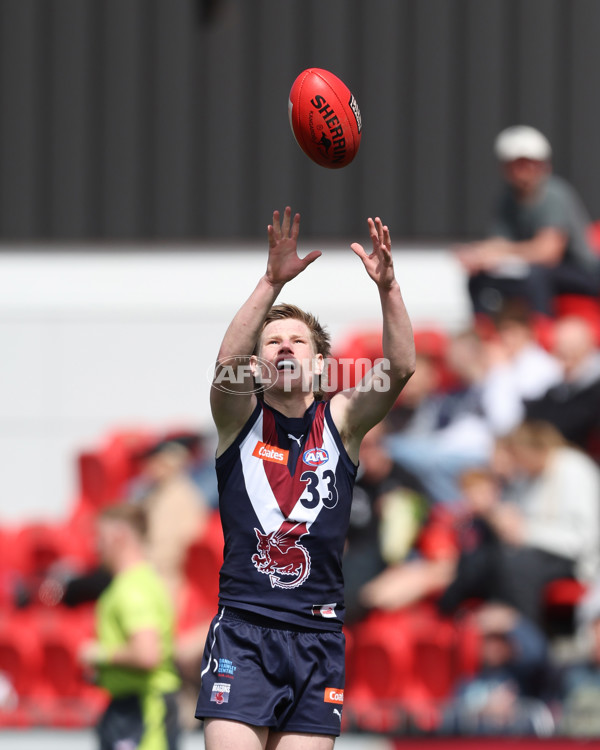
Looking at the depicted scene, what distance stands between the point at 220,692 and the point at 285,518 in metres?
0.51

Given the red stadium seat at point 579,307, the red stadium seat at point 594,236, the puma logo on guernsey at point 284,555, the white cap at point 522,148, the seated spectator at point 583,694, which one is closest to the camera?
the puma logo on guernsey at point 284,555

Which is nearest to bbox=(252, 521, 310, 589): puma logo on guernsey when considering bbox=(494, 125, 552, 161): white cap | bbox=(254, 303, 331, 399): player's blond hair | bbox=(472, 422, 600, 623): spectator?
bbox=(254, 303, 331, 399): player's blond hair

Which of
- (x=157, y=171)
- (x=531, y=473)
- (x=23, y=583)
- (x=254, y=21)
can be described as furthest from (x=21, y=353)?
(x=531, y=473)

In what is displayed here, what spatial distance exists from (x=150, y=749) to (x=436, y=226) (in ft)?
23.3

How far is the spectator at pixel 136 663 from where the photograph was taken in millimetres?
4828

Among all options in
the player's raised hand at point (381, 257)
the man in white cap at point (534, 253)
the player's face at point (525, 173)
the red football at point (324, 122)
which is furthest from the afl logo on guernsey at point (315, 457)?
the player's face at point (525, 173)

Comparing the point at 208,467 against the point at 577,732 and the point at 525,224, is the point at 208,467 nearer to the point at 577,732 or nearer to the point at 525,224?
the point at 525,224

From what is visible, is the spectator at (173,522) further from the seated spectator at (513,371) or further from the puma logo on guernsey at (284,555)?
the puma logo on guernsey at (284,555)

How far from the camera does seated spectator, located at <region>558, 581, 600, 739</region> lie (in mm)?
5891

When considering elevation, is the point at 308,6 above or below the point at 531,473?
above

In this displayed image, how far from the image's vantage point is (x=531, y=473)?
6.59 meters

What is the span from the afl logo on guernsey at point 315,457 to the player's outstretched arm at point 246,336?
0.21 m

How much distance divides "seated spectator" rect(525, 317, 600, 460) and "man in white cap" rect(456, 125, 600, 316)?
1.05 m

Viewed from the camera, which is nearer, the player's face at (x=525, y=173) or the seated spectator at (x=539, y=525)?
the seated spectator at (x=539, y=525)
